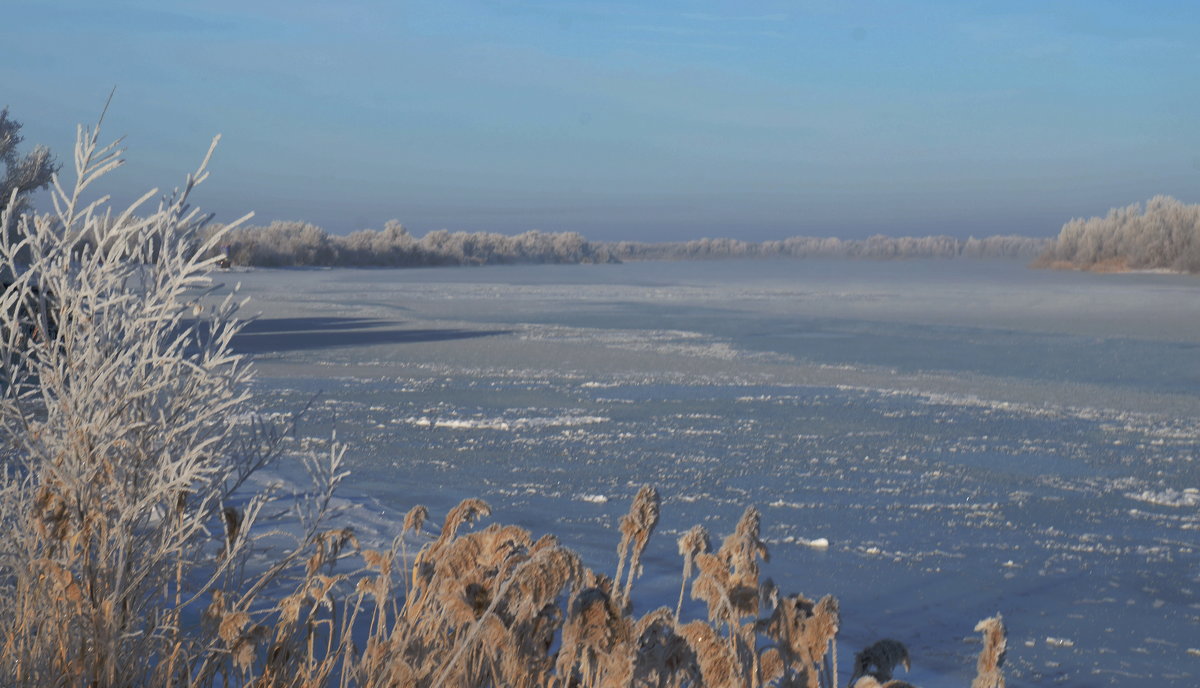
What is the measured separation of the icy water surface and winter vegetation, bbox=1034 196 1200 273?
5063cm

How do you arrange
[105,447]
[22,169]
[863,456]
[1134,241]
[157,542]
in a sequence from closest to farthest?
A: [105,447], [157,542], [863,456], [22,169], [1134,241]

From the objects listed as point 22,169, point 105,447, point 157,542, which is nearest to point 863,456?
point 157,542

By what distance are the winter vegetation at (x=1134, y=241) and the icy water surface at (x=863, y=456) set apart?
166ft

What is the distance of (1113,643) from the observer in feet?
13.8

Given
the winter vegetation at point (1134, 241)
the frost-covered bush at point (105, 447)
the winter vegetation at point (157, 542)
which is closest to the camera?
the winter vegetation at point (157, 542)

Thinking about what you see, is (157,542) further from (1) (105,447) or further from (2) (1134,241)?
(2) (1134,241)

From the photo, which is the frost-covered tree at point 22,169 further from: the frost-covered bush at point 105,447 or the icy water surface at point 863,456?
the frost-covered bush at point 105,447

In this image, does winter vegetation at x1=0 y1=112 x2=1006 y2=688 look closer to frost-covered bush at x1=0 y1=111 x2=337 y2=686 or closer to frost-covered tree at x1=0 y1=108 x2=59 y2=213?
frost-covered bush at x1=0 y1=111 x2=337 y2=686

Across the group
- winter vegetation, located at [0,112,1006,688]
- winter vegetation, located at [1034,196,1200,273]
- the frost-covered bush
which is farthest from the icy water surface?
winter vegetation, located at [1034,196,1200,273]

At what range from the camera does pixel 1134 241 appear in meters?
65.4

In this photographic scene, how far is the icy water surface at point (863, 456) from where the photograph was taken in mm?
4566

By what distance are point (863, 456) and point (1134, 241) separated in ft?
218

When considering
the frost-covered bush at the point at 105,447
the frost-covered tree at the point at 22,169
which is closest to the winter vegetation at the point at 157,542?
the frost-covered bush at the point at 105,447

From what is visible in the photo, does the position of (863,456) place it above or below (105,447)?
below
